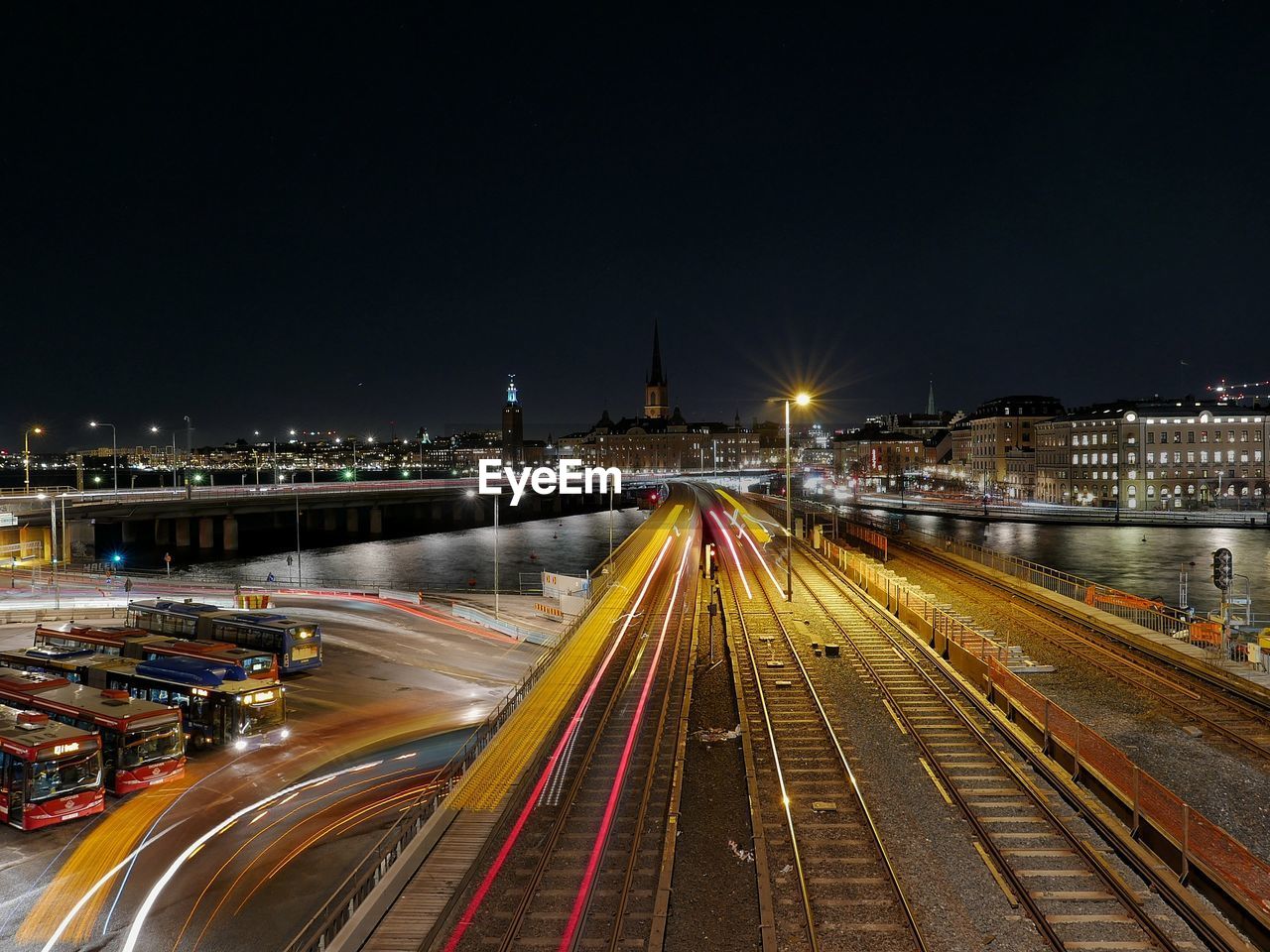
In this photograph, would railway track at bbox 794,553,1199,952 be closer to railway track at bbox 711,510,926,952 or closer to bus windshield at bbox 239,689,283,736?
railway track at bbox 711,510,926,952

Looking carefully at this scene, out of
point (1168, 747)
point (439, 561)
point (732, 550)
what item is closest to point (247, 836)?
point (1168, 747)

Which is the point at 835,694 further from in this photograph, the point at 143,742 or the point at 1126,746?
the point at 143,742

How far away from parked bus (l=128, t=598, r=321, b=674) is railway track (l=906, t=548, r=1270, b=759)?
1001 inches

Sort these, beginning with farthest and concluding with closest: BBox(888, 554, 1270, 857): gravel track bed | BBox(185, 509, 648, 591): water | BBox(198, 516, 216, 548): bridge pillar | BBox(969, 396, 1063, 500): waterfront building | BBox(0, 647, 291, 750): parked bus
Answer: BBox(969, 396, 1063, 500): waterfront building
BBox(198, 516, 216, 548): bridge pillar
BBox(185, 509, 648, 591): water
BBox(0, 647, 291, 750): parked bus
BBox(888, 554, 1270, 857): gravel track bed

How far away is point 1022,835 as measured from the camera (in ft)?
41.5

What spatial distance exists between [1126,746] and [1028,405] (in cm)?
13007

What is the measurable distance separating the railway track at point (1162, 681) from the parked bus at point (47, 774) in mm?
24132

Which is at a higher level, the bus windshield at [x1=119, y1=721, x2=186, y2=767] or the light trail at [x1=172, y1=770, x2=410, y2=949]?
the bus windshield at [x1=119, y1=721, x2=186, y2=767]

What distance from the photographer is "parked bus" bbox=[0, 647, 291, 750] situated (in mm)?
21469

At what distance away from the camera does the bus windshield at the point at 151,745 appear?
17.8m

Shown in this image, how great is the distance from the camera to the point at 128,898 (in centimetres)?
1368

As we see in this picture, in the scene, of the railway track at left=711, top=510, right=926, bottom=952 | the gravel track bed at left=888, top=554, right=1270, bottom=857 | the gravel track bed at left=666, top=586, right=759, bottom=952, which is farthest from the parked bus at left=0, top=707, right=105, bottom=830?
the gravel track bed at left=888, top=554, right=1270, bottom=857

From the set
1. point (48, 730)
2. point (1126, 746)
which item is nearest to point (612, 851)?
point (1126, 746)

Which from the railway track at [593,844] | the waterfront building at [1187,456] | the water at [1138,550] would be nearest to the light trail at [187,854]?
the railway track at [593,844]
